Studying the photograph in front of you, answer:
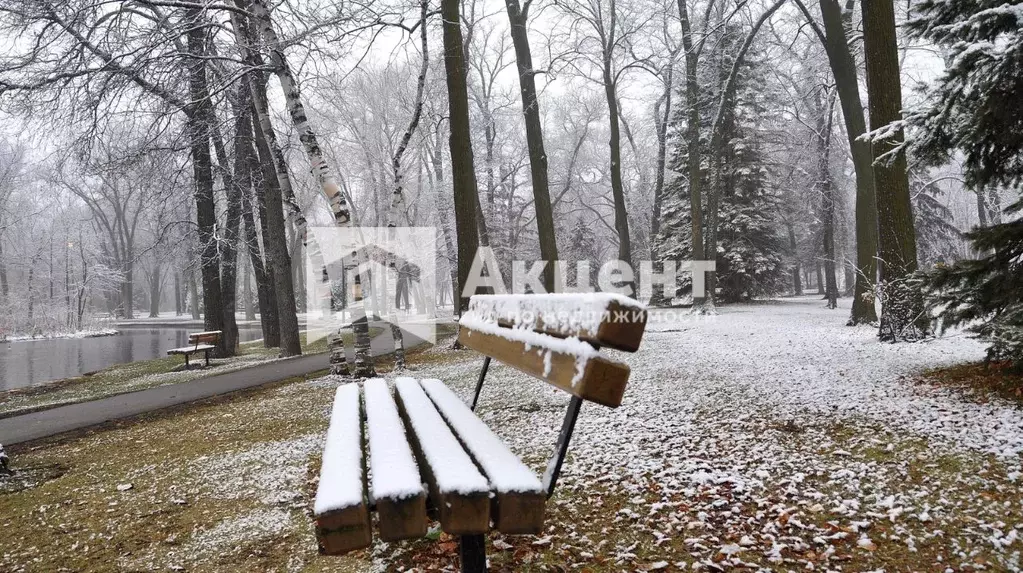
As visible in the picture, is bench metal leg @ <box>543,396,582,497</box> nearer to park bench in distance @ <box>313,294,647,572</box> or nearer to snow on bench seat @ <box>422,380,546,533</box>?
park bench in distance @ <box>313,294,647,572</box>

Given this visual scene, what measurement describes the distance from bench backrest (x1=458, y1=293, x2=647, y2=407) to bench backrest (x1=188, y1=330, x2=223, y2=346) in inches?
462

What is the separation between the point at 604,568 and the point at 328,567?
1343 millimetres

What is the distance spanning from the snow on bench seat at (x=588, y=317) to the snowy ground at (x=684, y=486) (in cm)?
119

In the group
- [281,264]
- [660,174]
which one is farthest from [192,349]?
[660,174]

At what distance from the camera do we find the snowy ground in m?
2.50

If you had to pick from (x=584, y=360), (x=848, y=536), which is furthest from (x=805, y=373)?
(x=584, y=360)

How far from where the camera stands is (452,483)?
1612mm

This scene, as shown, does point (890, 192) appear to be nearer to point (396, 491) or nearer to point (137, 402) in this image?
point (396, 491)

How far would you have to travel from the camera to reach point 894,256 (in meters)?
6.70

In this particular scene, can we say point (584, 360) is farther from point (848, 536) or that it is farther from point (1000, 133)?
point (1000, 133)

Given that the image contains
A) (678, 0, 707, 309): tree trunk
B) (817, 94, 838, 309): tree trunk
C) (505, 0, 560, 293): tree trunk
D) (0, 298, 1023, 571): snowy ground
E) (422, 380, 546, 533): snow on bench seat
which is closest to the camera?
(422, 380, 546, 533): snow on bench seat

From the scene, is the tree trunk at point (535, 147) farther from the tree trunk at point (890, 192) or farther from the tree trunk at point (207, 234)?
the tree trunk at point (207, 234)

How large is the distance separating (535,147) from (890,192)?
7.72 meters

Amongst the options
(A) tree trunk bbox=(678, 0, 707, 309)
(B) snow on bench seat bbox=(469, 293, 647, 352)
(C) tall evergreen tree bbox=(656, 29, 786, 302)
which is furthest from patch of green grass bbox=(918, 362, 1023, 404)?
(C) tall evergreen tree bbox=(656, 29, 786, 302)
